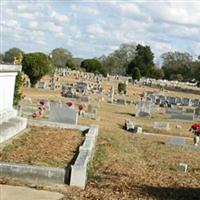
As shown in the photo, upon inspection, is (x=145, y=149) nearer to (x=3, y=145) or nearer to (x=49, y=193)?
(x=3, y=145)

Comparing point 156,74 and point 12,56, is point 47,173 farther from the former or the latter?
point 156,74

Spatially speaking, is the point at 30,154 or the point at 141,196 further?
the point at 30,154

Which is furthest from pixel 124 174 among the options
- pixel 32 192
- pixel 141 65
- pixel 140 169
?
pixel 141 65

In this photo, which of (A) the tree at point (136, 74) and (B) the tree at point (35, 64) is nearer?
(B) the tree at point (35, 64)

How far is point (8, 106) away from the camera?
A: 16812mm

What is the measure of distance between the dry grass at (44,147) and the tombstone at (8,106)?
0.33 metres

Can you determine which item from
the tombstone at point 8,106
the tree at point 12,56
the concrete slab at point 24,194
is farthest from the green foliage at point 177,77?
the concrete slab at point 24,194

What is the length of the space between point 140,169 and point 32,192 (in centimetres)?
404

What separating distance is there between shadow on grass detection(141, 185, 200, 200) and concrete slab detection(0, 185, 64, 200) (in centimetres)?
177

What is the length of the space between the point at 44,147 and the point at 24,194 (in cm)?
451

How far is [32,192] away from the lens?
29.1 feet

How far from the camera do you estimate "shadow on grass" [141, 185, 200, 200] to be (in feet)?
31.1

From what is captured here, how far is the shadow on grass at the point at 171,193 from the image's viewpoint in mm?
9492

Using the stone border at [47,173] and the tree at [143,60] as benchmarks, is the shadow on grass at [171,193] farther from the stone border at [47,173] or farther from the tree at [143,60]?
the tree at [143,60]
